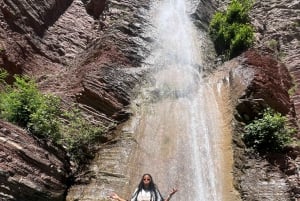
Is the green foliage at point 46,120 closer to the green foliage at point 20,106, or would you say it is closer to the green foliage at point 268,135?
the green foliage at point 20,106

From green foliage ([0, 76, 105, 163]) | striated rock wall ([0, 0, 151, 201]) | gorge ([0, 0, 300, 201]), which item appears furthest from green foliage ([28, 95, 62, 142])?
striated rock wall ([0, 0, 151, 201])

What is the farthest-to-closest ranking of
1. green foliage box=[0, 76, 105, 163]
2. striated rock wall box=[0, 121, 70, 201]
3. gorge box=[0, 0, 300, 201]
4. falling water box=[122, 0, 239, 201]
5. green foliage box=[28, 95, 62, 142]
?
falling water box=[122, 0, 239, 201] → gorge box=[0, 0, 300, 201] → green foliage box=[0, 76, 105, 163] → green foliage box=[28, 95, 62, 142] → striated rock wall box=[0, 121, 70, 201]

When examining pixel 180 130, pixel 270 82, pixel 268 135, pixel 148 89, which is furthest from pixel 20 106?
pixel 270 82

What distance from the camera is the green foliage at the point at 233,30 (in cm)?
1903

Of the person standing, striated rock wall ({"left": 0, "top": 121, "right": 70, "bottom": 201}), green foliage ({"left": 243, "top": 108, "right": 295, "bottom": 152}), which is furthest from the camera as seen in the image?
green foliage ({"left": 243, "top": 108, "right": 295, "bottom": 152})

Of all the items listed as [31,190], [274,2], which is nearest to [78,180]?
[31,190]

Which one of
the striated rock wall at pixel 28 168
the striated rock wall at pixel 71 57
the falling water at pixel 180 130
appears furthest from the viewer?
the falling water at pixel 180 130

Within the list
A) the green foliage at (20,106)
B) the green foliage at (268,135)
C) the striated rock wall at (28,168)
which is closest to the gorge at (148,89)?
the striated rock wall at (28,168)

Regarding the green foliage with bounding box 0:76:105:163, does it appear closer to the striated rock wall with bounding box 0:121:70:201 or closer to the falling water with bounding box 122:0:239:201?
the striated rock wall with bounding box 0:121:70:201

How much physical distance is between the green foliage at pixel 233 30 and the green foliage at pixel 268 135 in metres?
6.16

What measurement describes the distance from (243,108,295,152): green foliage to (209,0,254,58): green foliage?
6157 mm

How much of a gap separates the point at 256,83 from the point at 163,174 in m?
4.97

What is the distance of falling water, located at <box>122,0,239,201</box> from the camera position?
1197 centimetres

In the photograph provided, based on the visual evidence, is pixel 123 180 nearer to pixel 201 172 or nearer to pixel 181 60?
pixel 201 172
